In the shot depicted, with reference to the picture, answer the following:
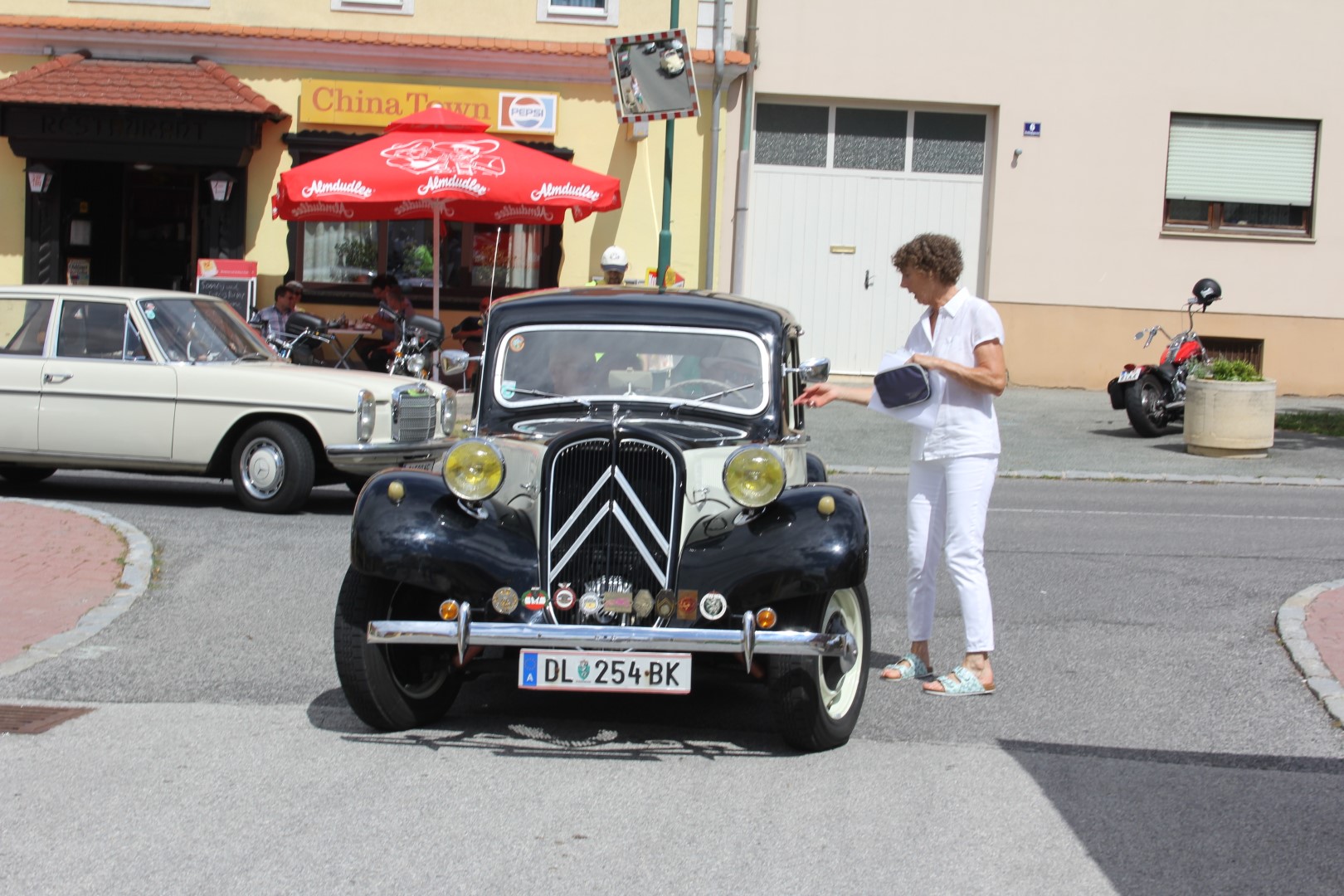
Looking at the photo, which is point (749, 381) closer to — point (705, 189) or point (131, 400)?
point (131, 400)

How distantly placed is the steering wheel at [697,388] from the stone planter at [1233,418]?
Answer: 10.7 metres

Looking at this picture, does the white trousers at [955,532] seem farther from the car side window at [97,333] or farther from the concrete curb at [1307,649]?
the car side window at [97,333]

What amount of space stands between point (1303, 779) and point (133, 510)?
27.4 ft

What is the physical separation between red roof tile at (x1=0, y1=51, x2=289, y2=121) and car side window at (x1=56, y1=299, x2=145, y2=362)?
7.97 metres

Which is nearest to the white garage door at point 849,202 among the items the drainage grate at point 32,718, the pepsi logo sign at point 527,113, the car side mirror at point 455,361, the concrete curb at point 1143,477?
the pepsi logo sign at point 527,113

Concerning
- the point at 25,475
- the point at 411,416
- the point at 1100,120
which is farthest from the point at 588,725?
the point at 1100,120

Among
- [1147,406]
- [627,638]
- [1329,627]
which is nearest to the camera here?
[627,638]

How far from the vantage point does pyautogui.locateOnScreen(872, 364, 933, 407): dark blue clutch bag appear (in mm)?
6129

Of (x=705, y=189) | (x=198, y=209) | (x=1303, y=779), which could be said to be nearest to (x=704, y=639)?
(x=1303, y=779)

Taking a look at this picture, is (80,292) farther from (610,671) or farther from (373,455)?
(610,671)

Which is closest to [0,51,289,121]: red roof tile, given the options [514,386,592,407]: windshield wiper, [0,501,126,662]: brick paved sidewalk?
[0,501,126,662]: brick paved sidewalk

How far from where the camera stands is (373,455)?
10.8 meters

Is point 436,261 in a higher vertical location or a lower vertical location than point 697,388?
higher

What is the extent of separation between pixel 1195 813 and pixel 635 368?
2.83 m
